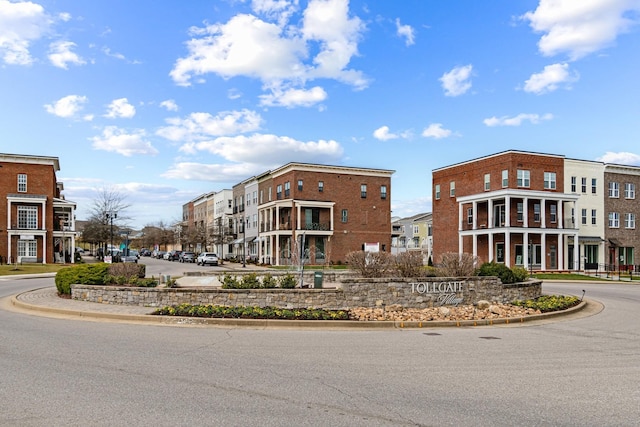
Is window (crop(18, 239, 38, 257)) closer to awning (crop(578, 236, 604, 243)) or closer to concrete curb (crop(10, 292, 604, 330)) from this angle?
concrete curb (crop(10, 292, 604, 330))

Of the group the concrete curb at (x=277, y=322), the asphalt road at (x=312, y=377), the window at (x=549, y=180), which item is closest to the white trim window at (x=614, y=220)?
the window at (x=549, y=180)

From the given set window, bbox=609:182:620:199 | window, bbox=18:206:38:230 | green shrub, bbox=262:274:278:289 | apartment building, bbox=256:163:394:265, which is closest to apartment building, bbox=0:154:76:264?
window, bbox=18:206:38:230

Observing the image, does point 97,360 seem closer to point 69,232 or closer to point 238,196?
point 69,232

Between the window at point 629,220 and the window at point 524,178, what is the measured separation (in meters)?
14.0

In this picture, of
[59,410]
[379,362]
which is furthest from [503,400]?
[59,410]

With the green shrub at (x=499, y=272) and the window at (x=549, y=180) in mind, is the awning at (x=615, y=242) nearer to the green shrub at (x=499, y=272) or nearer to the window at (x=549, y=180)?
the window at (x=549, y=180)

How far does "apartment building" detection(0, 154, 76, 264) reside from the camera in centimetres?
5728

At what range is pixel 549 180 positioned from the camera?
52875 millimetres

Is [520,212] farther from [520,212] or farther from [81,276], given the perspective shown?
[81,276]

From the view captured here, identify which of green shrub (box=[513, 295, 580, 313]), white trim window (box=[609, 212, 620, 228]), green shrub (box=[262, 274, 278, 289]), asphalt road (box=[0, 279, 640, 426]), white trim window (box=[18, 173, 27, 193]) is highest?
white trim window (box=[18, 173, 27, 193])

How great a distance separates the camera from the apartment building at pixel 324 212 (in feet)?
197

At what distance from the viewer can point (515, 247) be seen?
5125 cm

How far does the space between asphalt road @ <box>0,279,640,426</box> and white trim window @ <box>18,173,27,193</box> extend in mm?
50659

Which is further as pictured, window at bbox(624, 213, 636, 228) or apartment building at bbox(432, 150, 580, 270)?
window at bbox(624, 213, 636, 228)
